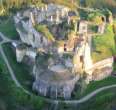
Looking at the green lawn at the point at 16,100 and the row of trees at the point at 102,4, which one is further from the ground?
the green lawn at the point at 16,100

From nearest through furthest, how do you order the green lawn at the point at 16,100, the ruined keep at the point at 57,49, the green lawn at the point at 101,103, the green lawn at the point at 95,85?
1. the green lawn at the point at 101,103
2. the green lawn at the point at 16,100
3. the green lawn at the point at 95,85
4. the ruined keep at the point at 57,49

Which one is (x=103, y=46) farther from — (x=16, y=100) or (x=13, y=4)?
(x=13, y=4)

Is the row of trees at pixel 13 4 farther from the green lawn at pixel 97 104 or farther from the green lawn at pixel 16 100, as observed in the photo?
the green lawn at pixel 97 104

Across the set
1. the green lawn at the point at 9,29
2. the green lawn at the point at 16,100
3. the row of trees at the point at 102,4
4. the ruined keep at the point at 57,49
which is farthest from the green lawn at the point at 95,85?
the row of trees at the point at 102,4

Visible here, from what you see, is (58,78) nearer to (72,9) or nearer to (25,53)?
(25,53)

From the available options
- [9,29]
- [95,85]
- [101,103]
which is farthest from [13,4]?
[101,103]
